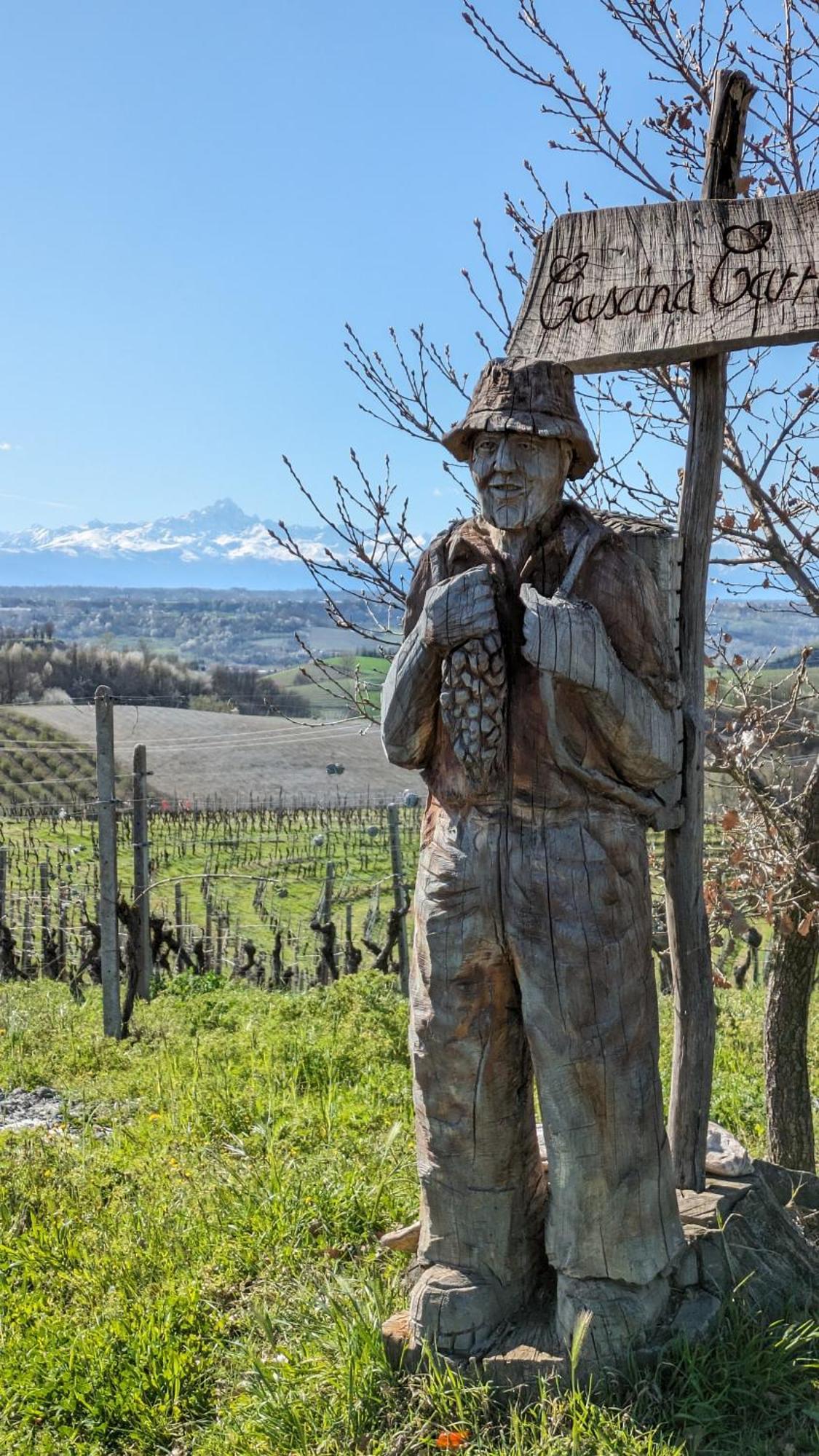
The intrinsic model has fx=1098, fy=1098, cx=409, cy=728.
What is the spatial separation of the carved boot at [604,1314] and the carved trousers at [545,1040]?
0.05 m

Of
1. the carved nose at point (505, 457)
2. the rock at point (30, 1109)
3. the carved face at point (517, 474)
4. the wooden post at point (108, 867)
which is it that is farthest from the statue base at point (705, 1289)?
the wooden post at point (108, 867)

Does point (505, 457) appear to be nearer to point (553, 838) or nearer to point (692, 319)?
point (692, 319)

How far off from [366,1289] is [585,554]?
2.57 meters

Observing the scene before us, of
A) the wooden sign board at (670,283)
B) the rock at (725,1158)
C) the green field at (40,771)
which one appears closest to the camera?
the wooden sign board at (670,283)

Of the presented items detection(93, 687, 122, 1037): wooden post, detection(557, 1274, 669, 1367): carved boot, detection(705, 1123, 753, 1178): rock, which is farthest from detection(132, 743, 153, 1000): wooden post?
detection(557, 1274, 669, 1367): carved boot

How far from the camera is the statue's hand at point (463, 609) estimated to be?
10.5 ft

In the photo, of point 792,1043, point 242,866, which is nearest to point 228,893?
point 242,866

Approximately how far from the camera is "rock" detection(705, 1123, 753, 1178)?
13.3 feet

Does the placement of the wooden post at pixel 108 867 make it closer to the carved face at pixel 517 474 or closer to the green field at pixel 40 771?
the carved face at pixel 517 474

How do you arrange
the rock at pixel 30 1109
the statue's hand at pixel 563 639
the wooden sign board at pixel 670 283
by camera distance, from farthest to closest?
1. the rock at pixel 30 1109
2. the wooden sign board at pixel 670 283
3. the statue's hand at pixel 563 639

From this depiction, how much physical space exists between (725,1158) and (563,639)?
224cm

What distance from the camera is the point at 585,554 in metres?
3.28

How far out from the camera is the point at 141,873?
10570mm

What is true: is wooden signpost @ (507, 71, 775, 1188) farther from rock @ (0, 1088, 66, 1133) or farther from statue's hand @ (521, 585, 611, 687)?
rock @ (0, 1088, 66, 1133)
